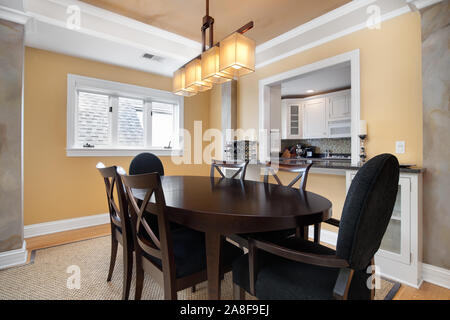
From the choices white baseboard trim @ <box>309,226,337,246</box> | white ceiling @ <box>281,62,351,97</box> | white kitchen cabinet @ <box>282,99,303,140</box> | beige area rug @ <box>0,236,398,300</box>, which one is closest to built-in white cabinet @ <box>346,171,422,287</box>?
beige area rug @ <box>0,236,398,300</box>

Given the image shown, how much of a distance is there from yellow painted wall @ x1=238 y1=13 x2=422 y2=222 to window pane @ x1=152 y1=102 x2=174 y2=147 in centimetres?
261

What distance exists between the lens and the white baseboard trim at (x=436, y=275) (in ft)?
5.87

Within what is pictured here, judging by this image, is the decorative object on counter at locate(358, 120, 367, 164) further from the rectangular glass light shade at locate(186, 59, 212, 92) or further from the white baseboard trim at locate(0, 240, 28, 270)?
the white baseboard trim at locate(0, 240, 28, 270)

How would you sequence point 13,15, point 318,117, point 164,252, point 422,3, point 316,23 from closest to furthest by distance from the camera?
point 164,252
point 422,3
point 13,15
point 316,23
point 318,117

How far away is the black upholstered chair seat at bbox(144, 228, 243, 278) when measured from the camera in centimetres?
114

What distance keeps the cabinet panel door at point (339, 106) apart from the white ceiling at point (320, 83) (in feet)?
0.75

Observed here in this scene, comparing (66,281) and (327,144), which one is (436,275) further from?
(327,144)

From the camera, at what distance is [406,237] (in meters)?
1.87

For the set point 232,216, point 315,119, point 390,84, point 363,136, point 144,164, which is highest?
point 315,119

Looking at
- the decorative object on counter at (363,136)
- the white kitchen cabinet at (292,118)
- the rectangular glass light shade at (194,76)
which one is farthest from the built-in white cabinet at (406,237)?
the white kitchen cabinet at (292,118)

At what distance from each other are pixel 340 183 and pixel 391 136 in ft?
2.31

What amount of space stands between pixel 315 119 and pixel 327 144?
669 mm

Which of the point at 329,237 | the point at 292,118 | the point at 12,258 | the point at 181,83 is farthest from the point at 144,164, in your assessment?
the point at 292,118

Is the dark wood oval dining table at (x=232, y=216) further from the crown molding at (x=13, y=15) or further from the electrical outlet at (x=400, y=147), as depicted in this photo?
the crown molding at (x=13, y=15)
